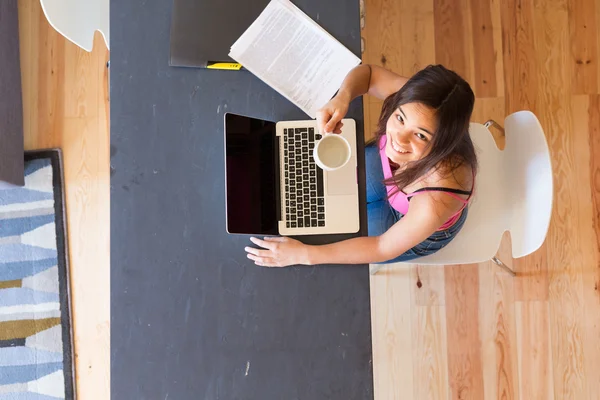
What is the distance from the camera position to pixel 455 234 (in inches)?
52.5

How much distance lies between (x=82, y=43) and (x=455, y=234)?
3.65 ft

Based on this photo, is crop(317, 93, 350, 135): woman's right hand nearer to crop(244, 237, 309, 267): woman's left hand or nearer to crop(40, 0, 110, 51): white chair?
crop(244, 237, 309, 267): woman's left hand

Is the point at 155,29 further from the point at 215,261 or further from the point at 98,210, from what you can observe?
the point at 98,210

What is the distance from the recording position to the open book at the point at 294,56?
1.21 m

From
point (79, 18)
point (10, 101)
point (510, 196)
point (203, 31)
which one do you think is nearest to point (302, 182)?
point (203, 31)

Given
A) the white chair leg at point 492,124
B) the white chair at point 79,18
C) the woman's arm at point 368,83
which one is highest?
the white chair at point 79,18

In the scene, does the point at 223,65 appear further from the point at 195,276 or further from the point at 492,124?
the point at 492,124

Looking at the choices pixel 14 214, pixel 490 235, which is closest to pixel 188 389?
pixel 490 235

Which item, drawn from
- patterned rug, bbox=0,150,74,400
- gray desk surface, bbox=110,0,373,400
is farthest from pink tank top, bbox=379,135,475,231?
patterned rug, bbox=0,150,74,400

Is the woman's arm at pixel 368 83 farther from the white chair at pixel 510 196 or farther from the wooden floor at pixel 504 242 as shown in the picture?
the wooden floor at pixel 504 242

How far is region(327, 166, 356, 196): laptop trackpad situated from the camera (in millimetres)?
1168

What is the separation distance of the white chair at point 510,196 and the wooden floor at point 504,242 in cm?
48

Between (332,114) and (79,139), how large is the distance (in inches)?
46.3

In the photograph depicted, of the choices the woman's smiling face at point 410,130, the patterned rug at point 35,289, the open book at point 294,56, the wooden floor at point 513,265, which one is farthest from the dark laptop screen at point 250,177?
the patterned rug at point 35,289
